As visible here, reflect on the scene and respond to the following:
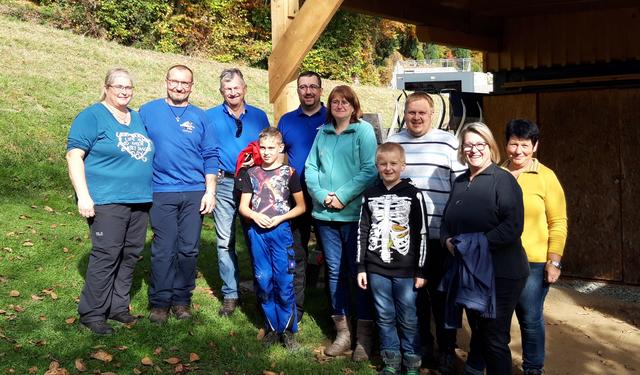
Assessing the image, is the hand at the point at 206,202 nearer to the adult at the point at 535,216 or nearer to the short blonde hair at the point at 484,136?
the short blonde hair at the point at 484,136

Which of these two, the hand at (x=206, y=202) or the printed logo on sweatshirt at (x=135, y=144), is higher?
the printed logo on sweatshirt at (x=135, y=144)

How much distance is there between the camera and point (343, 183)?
5.20 m

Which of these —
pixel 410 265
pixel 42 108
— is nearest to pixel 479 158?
pixel 410 265

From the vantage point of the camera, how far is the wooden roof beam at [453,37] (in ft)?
28.8

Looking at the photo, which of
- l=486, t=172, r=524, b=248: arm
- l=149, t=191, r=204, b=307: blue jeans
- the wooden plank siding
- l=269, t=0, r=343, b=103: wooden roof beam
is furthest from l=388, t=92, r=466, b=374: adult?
the wooden plank siding

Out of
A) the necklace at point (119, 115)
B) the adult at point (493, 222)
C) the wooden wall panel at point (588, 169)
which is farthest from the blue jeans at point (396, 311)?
the wooden wall panel at point (588, 169)

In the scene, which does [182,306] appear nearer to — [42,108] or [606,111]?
[606,111]

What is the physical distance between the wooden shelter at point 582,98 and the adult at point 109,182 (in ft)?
11.6

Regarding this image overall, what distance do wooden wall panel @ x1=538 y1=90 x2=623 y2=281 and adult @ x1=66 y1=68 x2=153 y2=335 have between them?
522 cm

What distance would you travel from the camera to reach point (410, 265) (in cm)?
477

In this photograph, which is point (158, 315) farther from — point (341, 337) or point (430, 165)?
point (430, 165)

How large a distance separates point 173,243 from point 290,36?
1834mm

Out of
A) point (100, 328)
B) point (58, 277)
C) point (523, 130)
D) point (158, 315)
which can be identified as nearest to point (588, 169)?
point (523, 130)

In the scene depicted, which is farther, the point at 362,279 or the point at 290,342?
the point at 290,342
